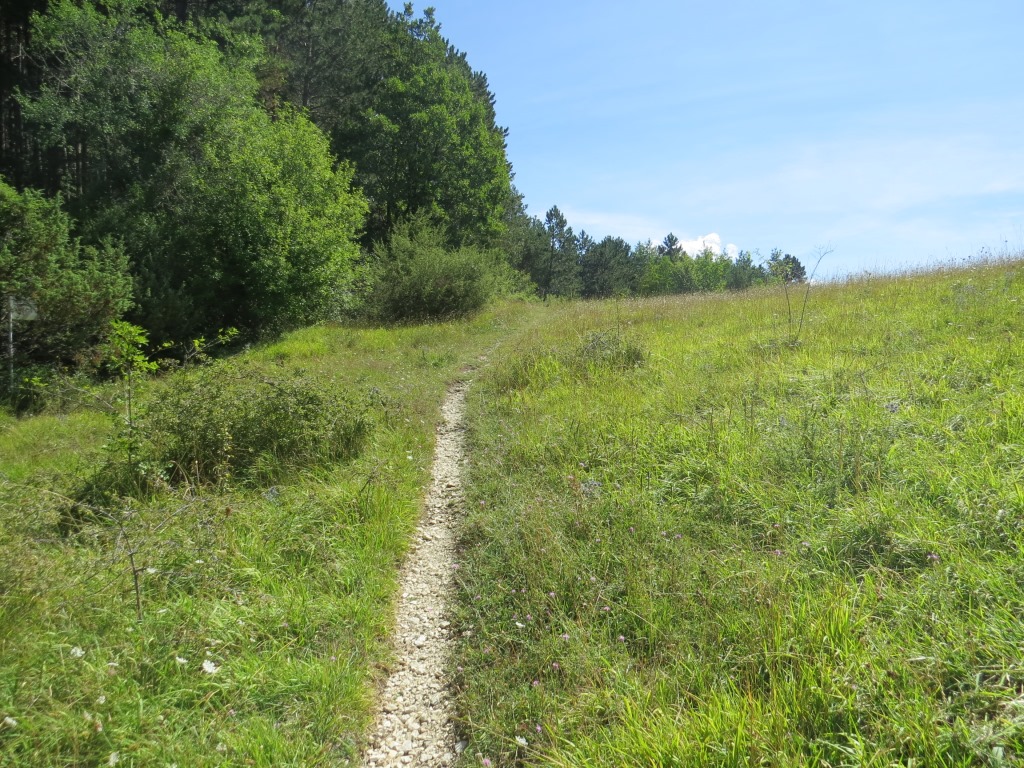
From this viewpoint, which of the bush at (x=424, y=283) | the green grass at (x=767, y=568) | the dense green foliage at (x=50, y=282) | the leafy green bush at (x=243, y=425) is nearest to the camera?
the green grass at (x=767, y=568)

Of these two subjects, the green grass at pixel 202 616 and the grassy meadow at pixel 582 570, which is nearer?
the grassy meadow at pixel 582 570

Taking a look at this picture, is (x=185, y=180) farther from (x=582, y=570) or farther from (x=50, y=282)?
(x=582, y=570)

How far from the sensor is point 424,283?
2181 centimetres

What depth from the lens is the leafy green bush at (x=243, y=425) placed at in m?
6.32

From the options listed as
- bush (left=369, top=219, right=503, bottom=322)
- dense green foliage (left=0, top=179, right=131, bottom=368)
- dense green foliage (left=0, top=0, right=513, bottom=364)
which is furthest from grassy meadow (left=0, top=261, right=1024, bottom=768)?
bush (left=369, top=219, right=503, bottom=322)

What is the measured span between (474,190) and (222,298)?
22330 millimetres

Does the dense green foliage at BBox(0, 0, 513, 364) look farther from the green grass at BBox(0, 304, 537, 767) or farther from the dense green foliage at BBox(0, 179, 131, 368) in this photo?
the green grass at BBox(0, 304, 537, 767)

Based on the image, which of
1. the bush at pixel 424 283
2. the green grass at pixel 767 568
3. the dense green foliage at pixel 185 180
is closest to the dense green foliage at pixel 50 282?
the dense green foliage at pixel 185 180

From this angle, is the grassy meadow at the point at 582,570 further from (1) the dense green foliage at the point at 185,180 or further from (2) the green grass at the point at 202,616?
(1) the dense green foliage at the point at 185,180

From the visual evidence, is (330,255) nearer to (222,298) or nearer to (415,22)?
(222,298)

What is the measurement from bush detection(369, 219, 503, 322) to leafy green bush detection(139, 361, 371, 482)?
1451 cm

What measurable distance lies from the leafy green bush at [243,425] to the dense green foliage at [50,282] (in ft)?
27.9

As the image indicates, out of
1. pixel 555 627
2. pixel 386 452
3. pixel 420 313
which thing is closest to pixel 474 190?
pixel 420 313

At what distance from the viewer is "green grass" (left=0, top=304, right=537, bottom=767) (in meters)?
2.93
